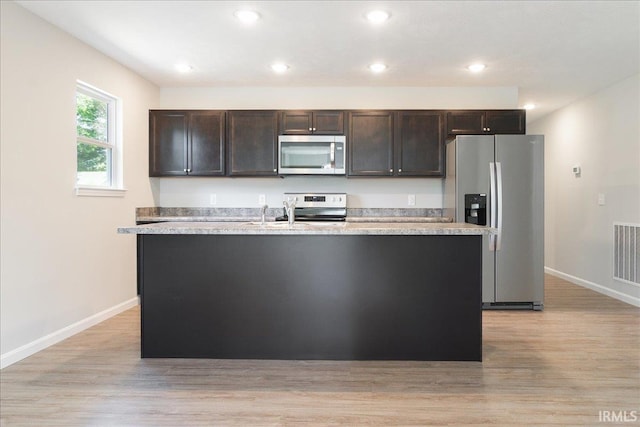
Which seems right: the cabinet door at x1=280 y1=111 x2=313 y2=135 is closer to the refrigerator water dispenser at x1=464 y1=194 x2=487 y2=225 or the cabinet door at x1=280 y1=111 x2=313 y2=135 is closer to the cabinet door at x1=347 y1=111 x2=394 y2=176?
the cabinet door at x1=347 y1=111 x2=394 y2=176

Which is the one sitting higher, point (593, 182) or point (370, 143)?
point (370, 143)

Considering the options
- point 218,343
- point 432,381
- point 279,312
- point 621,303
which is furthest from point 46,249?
point 621,303

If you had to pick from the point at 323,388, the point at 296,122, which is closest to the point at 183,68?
the point at 296,122

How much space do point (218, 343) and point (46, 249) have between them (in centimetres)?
156

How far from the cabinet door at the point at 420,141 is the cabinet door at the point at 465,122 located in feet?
0.34

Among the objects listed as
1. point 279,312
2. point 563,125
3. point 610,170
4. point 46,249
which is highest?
point 563,125

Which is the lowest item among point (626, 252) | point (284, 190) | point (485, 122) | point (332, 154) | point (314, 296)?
point (314, 296)

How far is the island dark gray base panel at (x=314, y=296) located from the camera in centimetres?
281

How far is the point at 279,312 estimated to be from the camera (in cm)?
284

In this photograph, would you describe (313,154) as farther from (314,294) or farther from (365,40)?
(314,294)

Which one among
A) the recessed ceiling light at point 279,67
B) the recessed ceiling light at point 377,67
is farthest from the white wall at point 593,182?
the recessed ceiling light at point 279,67

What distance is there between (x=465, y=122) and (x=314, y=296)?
3.07 metres

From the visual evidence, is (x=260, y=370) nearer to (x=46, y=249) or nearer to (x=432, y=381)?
(x=432, y=381)

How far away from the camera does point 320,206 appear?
16.1 feet
